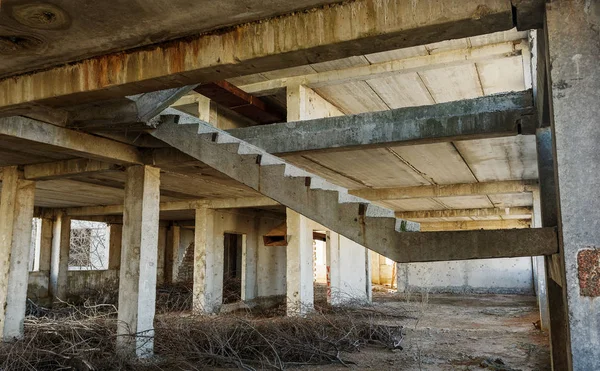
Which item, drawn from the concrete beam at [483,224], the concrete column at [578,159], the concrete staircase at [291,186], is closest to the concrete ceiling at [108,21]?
the concrete column at [578,159]

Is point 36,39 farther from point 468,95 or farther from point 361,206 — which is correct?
point 468,95

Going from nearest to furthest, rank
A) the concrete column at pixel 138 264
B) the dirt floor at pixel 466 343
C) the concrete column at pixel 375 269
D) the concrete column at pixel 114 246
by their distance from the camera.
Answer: the concrete column at pixel 138 264 < the dirt floor at pixel 466 343 < the concrete column at pixel 114 246 < the concrete column at pixel 375 269

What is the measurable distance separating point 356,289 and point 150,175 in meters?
11.6

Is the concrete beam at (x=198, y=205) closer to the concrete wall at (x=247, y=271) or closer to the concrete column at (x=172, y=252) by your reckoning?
the concrete wall at (x=247, y=271)

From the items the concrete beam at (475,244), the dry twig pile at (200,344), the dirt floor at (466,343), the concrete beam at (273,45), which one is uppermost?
the concrete beam at (273,45)

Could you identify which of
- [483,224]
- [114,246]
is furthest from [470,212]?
[114,246]

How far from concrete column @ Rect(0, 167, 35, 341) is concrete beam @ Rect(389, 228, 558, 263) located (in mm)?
7673

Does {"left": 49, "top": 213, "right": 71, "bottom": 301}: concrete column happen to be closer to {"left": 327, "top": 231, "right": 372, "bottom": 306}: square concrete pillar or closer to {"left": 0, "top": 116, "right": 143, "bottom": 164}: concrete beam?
{"left": 327, "top": 231, "right": 372, "bottom": 306}: square concrete pillar

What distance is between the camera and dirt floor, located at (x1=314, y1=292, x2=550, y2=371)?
342 inches

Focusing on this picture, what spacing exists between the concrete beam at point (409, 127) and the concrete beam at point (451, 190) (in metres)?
7.38

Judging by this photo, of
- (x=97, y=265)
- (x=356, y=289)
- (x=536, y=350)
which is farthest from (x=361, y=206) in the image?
(x=97, y=265)

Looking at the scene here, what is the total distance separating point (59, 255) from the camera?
18172mm

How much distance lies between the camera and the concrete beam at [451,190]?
572 inches

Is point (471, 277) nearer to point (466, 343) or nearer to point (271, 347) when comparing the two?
point (466, 343)
